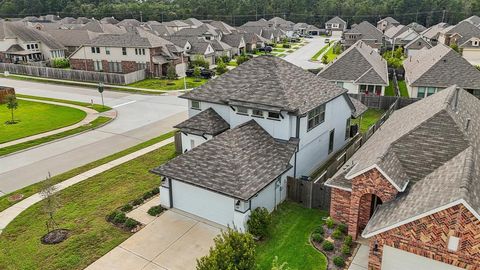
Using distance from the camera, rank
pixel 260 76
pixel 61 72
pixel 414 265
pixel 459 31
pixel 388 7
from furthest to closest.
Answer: pixel 388 7
pixel 459 31
pixel 61 72
pixel 260 76
pixel 414 265

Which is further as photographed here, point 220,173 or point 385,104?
point 385,104

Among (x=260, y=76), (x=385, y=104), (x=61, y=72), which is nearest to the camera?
(x=260, y=76)

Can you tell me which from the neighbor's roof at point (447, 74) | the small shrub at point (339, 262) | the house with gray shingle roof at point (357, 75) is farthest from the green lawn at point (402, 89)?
the small shrub at point (339, 262)

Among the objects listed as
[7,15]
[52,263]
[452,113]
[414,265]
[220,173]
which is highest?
[7,15]

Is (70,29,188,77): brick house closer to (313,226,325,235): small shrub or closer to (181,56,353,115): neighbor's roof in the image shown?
(181,56,353,115): neighbor's roof

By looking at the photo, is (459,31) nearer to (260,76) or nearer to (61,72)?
(260,76)

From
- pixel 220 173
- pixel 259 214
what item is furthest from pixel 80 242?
pixel 259 214

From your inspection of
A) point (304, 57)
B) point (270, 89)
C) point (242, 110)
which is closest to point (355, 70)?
→ point (270, 89)

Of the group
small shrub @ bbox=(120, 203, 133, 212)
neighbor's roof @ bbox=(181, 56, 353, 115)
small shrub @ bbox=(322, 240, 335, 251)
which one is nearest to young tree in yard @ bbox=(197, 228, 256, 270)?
small shrub @ bbox=(322, 240, 335, 251)
